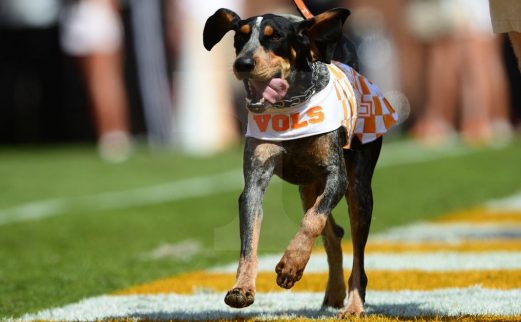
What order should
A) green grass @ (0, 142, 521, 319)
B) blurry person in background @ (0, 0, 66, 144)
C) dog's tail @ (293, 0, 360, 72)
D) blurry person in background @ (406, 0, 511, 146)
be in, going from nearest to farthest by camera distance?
1. dog's tail @ (293, 0, 360, 72)
2. green grass @ (0, 142, 521, 319)
3. blurry person in background @ (406, 0, 511, 146)
4. blurry person in background @ (0, 0, 66, 144)

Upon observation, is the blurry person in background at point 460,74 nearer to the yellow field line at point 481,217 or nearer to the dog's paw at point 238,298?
the yellow field line at point 481,217

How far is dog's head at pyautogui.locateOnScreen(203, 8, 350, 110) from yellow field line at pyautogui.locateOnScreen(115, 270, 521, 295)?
5.84 feet

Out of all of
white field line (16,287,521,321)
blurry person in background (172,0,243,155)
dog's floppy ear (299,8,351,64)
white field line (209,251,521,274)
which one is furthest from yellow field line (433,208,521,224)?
blurry person in background (172,0,243,155)

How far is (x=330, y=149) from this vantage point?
6.12 m

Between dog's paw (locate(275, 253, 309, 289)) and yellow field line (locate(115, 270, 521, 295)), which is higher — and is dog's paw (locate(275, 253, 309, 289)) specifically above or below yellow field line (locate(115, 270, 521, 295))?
above

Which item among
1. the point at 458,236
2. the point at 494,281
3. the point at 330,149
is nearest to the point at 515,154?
the point at 458,236

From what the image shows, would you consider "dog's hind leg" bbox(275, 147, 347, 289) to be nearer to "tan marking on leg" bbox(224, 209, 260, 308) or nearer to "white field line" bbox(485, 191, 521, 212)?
"tan marking on leg" bbox(224, 209, 260, 308)

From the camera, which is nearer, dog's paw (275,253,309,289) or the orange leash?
dog's paw (275,253,309,289)

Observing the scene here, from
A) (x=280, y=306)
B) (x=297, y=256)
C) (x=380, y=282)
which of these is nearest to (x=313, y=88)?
(x=297, y=256)

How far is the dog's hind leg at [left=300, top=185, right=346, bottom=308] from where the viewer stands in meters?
6.79

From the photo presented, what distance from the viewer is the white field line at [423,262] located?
8266mm

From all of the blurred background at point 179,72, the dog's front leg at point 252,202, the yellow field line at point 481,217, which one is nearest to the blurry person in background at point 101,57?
the blurred background at point 179,72

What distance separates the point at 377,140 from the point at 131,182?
9.49m

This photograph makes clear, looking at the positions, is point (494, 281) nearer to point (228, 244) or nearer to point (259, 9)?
point (228, 244)
